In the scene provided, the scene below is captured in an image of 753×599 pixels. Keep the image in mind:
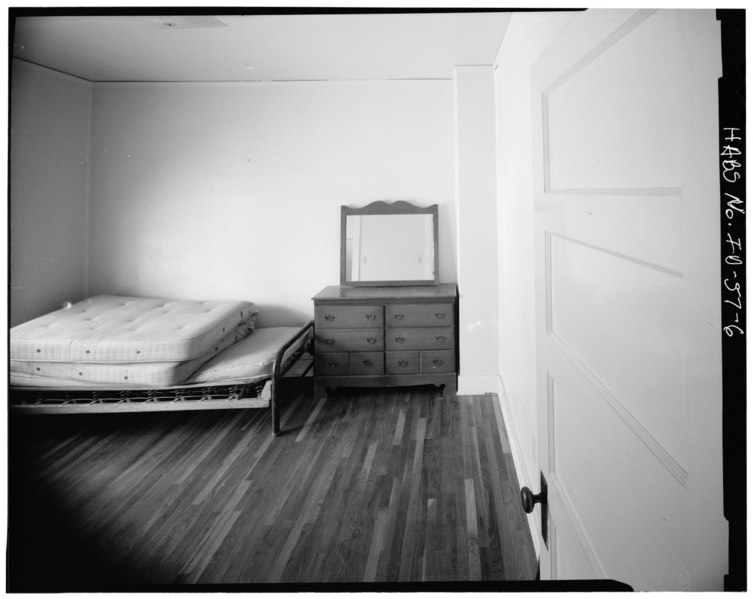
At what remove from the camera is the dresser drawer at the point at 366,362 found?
9.27 ft

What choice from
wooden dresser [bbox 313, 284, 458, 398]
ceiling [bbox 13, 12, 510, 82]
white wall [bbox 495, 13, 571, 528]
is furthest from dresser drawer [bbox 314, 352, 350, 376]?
ceiling [bbox 13, 12, 510, 82]

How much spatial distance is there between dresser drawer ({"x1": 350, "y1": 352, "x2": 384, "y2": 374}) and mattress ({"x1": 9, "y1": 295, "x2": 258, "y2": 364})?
728mm

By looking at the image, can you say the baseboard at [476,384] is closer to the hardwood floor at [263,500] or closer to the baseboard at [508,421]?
the baseboard at [508,421]

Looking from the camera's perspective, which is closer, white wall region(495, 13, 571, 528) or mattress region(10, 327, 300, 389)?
white wall region(495, 13, 571, 528)

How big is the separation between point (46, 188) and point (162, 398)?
126cm

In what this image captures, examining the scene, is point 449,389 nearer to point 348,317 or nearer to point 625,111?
point 348,317

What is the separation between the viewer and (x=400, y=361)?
283cm

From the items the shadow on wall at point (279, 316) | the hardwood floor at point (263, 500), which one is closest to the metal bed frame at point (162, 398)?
the hardwood floor at point (263, 500)

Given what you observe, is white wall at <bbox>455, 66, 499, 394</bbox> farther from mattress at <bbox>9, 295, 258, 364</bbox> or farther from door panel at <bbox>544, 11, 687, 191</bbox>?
door panel at <bbox>544, 11, 687, 191</bbox>

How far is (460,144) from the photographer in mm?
2770

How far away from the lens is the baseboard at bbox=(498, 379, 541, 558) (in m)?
1.40

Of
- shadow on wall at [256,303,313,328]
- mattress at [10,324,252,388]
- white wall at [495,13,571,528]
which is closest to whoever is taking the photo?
white wall at [495,13,571,528]

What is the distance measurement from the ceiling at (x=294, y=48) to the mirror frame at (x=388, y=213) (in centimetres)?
78

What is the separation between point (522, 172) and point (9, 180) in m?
1.59
